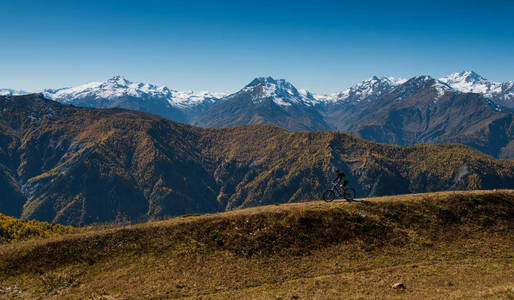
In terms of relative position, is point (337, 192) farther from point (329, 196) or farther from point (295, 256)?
point (295, 256)

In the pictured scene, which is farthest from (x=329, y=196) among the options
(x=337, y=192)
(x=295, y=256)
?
(x=295, y=256)

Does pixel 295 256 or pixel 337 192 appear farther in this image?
pixel 337 192

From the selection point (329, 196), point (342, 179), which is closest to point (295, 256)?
point (342, 179)

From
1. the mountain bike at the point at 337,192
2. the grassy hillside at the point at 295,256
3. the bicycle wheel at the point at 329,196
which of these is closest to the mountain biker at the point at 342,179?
the mountain bike at the point at 337,192

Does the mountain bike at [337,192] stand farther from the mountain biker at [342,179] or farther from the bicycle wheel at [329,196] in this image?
the mountain biker at [342,179]

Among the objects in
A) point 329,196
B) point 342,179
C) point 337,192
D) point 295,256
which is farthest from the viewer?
point 329,196

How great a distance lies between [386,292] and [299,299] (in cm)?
788

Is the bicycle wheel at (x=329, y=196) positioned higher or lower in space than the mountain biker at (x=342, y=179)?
lower

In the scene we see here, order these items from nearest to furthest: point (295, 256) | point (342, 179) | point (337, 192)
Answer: point (295, 256), point (342, 179), point (337, 192)

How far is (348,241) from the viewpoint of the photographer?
36281mm

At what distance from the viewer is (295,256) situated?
3416 centimetres

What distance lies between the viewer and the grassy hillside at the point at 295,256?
28.1 meters

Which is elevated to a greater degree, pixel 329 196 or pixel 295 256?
pixel 329 196

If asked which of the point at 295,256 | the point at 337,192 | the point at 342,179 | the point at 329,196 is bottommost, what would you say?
the point at 295,256
